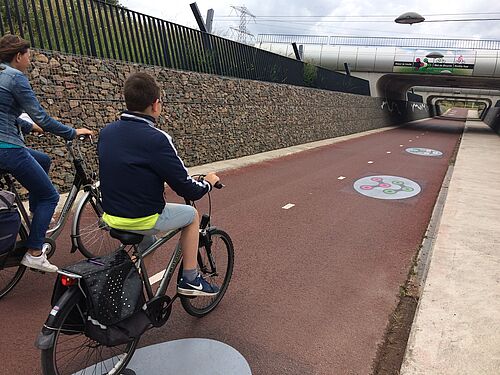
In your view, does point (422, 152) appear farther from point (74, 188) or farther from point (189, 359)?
point (189, 359)

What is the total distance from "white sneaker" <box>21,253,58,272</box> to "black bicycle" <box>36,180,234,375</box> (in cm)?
110

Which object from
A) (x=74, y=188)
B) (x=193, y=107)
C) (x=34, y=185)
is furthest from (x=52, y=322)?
(x=193, y=107)

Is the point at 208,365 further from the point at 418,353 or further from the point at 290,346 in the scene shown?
the point at 418,353

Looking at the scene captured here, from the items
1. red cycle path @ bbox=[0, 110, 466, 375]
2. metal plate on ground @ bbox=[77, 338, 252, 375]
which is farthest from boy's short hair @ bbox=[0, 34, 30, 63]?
metal plate on ground @ bbox=[77, 338, 252, 375]

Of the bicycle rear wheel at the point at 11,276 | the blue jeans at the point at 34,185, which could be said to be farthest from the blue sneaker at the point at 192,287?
the bicycle rear wheel at the point at 11,276

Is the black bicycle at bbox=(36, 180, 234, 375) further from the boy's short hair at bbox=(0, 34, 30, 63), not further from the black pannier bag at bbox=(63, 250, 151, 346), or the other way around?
the boy's short hair at bbox=(0, 34, 30, 63)

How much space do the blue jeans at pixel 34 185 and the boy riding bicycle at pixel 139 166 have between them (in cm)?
116

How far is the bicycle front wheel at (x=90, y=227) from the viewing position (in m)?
3.98

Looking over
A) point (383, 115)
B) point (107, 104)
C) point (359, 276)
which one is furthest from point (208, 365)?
point (383, 115)

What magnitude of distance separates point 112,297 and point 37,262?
62.9 inches

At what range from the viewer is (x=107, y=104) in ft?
25.1

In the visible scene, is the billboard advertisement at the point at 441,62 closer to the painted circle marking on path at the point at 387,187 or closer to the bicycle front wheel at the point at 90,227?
the painted circle marking on path at the point at 387,187

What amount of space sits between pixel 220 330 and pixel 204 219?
3.02 feet

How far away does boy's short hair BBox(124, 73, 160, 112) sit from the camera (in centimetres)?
236
